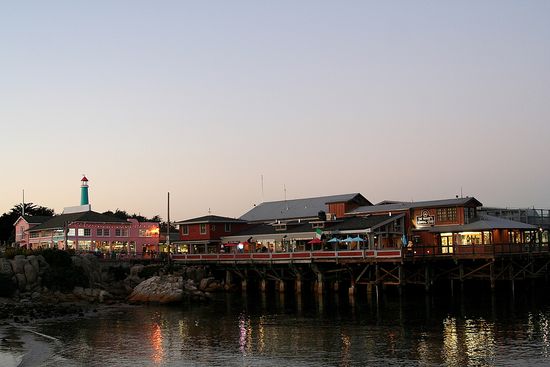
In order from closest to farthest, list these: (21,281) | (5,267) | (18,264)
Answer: (21,281)
(5,267)
(18,264)

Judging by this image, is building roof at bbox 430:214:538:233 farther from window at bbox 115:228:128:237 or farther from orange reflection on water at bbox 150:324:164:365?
window at bbox 115:228:128:237

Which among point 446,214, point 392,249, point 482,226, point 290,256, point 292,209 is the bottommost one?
point 290,256

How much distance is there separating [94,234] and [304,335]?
58503 mm

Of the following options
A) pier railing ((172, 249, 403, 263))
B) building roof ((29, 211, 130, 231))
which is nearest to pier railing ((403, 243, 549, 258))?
pier railing ((172, 249, 403, 263))

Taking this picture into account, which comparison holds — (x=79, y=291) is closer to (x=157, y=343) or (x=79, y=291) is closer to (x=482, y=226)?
(x=157, y=343)

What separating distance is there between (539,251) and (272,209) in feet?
130

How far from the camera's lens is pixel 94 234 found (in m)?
89.9

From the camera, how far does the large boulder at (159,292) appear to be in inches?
2296

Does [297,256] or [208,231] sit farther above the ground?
[208,231]

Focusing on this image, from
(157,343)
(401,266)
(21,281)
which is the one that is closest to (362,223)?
(401,266)

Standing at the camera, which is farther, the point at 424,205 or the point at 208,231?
the point at 208,231

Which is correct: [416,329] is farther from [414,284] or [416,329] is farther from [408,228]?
[408,228]

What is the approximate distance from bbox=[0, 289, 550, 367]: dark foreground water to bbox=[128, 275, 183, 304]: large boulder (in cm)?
360

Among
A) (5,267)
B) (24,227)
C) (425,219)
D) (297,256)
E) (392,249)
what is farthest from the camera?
(24,227)
